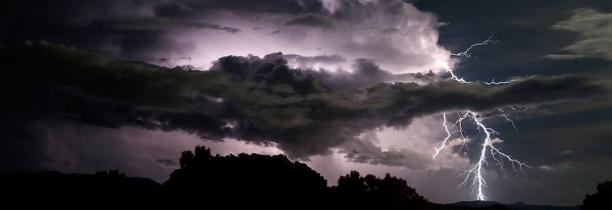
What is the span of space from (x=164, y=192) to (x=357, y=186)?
725 inches

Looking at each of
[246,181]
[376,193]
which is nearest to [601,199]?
[376,193]

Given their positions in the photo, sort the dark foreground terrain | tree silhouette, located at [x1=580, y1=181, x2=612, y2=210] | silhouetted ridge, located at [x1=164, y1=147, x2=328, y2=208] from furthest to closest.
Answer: tree silhouette, located at [x1=580, y1=181, x2=612, y2=210]
silhouetted ridge, located at [x1=164, y1=147, x2=328, y2=208]
the dark foreground terrain

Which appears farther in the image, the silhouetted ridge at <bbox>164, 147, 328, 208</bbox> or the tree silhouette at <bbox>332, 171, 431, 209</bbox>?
the tree silhouette at <bbox>332, 171, 431, 209</bbox>

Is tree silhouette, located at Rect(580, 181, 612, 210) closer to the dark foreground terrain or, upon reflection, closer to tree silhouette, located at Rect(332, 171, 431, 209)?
the dark foreground terrain

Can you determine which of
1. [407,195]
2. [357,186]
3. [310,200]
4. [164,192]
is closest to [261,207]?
[310,200]

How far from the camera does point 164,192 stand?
43656 mm

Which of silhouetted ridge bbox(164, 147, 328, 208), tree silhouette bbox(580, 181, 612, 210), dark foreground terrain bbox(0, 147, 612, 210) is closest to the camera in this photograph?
dark foreground terrain bbox(0, 147, 612, 210)

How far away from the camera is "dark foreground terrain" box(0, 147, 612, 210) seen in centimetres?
4287

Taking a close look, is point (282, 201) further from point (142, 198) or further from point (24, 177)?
point (24, 177)

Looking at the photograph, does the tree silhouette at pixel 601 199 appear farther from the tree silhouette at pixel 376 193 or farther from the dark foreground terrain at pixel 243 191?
the tree silhouette at pixel 376 193

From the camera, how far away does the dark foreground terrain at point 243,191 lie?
42.9 metres

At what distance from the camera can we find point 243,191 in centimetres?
4469

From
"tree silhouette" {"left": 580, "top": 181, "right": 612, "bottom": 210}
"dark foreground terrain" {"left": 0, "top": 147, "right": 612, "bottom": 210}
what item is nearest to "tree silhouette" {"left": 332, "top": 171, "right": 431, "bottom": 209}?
"dark foreground terrain" {"left": 0, "top": 147, "right": 612, "bottom": 210}

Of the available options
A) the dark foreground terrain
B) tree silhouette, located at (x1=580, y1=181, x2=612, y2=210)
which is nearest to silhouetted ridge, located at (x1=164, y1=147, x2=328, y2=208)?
the dark foreground terrain
